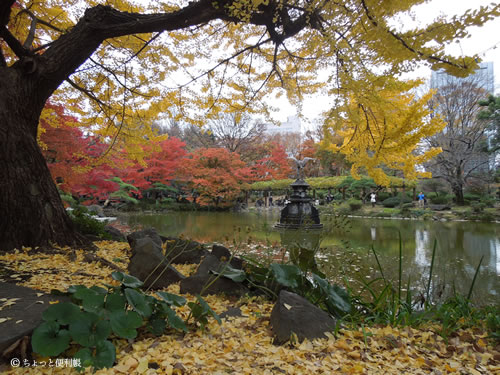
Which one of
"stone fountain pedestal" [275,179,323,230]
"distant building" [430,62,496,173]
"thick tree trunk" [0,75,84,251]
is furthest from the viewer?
"distant building" [430,62,496,173]

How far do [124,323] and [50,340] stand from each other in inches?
9.3

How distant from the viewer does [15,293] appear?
58.4 inches

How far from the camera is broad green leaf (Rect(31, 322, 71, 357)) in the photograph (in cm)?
96

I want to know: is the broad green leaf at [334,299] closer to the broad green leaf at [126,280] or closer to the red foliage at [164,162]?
the broad green leaf at [126,280]

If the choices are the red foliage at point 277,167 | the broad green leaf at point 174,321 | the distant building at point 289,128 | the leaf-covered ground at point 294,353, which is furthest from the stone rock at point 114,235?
the distant building at point 289,128

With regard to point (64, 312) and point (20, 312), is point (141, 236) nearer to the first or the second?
point (20, 312)

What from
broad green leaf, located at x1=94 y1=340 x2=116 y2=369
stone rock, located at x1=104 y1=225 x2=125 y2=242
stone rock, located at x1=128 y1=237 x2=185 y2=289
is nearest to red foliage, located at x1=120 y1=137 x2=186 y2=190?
stone rock, located at x1=104 y1=225 x2=125 y2=242

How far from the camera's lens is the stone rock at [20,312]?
108 cm

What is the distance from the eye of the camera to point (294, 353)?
1249 mm

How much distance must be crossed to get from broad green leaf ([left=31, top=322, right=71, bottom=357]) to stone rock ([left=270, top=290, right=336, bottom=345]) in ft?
2.92

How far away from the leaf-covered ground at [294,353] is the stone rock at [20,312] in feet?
0.42

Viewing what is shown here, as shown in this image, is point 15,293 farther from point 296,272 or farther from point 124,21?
point 124,21

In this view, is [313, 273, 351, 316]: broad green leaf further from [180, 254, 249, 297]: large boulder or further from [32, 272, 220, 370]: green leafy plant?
[32, 272, 220, 370]: green leafy plant

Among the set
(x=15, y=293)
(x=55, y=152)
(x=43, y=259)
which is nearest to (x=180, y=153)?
(x=55, y=152)
